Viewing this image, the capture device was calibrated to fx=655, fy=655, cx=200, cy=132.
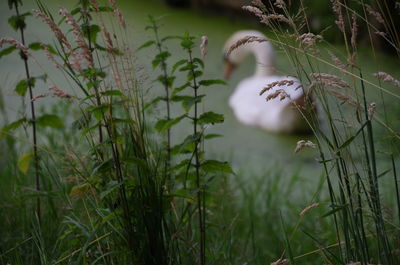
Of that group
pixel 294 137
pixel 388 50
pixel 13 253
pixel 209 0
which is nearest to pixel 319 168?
pixel 294 137

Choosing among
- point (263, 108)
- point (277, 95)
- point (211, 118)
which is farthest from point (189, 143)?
point (263, 108)

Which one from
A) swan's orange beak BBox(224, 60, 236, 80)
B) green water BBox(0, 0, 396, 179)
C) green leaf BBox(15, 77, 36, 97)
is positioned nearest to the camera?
green leaf BBox(15, 77, 36, 97)

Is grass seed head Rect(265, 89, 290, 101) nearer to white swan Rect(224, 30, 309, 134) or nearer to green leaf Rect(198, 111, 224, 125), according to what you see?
green leaf Rect(198, 111, 224, 125)

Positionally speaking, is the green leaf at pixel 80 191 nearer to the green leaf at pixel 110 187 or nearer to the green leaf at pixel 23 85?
the green leaf at pixel 110 187

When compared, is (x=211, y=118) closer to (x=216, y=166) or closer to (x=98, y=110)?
(x=216, y=166)

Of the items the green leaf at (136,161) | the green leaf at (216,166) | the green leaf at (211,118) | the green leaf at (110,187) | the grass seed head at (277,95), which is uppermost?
the grass seed head at (277,95)

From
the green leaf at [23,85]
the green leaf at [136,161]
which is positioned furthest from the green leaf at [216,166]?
the green leaf at [23,85]

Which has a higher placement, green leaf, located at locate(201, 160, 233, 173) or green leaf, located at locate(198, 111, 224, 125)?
green leaf, located at locate(198, 111, 224, 125)

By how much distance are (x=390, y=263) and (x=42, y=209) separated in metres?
1.07

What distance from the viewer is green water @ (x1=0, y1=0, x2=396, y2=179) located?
3.54 m

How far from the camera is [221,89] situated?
4902 mm

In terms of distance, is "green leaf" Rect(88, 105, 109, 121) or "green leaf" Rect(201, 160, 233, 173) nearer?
"green leaf" Rect(88, 105, 109, 121)

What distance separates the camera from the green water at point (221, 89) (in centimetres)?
Answer: 354

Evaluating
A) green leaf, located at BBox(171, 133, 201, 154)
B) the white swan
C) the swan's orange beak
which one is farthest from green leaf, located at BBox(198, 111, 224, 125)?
the swan's orange beak
